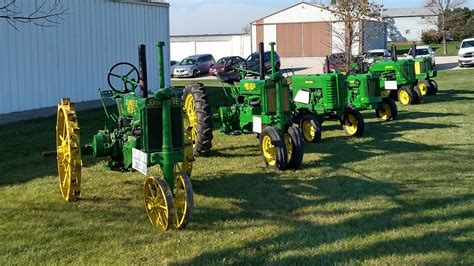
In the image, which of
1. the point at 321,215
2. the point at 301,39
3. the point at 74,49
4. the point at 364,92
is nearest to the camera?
the point at 321,215

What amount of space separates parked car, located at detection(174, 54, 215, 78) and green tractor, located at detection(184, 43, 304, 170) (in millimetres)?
27081

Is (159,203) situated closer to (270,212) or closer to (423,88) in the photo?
(270,212)

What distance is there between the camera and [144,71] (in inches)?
212

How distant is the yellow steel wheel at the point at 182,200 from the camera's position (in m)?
4.90

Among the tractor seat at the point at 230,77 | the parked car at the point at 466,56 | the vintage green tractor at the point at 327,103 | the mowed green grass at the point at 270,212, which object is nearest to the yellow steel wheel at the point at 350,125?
the vintage green tractor at the point at 327,103

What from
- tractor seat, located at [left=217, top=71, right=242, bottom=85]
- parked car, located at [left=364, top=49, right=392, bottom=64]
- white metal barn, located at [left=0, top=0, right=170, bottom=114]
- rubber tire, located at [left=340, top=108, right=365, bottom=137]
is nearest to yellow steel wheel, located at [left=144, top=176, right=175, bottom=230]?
tractor seat, located at [left=217, top=71, right=242, bottom=85]

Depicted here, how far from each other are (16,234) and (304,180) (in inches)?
130

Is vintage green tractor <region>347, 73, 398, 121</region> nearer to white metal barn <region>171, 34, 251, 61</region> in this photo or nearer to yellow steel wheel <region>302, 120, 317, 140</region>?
yellow steel wheel <region>302, 120, 317, 140</region>

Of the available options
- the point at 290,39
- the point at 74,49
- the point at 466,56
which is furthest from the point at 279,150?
the point at 290,39

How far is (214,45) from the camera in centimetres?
5488

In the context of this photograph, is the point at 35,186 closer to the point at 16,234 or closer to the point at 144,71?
the point at 16,234

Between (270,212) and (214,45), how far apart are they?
165 feet

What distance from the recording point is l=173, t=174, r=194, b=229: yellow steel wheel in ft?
16.1

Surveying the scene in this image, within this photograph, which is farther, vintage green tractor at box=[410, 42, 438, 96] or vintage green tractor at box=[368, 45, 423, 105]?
vintage green tractor at box=[410, 42, 438, 96]
